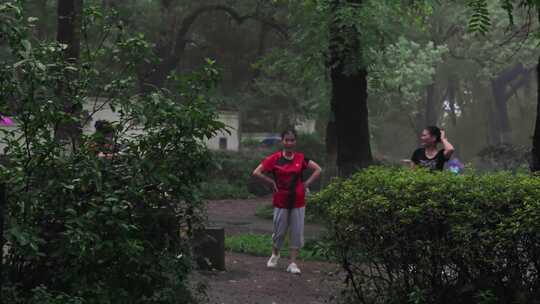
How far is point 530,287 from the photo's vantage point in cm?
663

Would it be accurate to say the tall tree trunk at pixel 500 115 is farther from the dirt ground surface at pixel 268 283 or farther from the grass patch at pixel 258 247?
the dirt ground surface at pixel 268 283

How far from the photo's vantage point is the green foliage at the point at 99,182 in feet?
19.4

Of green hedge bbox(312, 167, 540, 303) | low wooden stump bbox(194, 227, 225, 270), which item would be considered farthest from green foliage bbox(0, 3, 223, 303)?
low wooden stump bbox(194, 227, 225, 270)

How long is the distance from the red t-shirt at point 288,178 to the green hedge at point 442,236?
3.59 m

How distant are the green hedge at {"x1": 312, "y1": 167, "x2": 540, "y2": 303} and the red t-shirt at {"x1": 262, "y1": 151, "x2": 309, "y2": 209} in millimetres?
3595

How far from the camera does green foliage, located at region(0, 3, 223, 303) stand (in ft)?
19.4

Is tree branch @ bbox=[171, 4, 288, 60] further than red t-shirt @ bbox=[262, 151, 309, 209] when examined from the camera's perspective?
Yes

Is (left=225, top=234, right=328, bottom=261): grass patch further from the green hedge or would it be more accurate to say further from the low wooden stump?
the green hedge

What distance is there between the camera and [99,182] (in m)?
5.93

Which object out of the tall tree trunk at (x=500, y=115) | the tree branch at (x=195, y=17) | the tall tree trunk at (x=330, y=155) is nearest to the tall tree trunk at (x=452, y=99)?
the tall tree trunk at (x=500, y=115)

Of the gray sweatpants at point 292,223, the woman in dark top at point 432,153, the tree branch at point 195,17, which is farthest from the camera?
the tree branch at point 195,17

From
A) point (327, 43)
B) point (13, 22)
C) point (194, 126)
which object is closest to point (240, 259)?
point (327, 43)

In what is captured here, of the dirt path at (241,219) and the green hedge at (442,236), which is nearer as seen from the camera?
the green hedge at (442,236)

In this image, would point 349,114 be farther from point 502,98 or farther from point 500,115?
point 502,98
